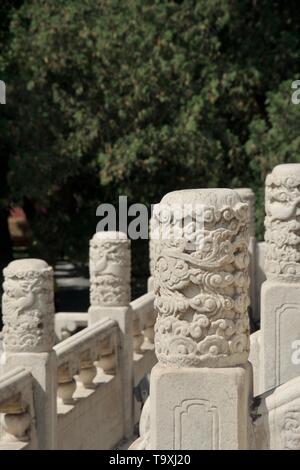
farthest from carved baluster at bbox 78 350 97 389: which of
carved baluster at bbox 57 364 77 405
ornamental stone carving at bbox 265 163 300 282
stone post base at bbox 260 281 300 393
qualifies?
ornamental stone carving at bbox 265 163 300 282

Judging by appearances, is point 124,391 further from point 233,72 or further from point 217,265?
point 233,72

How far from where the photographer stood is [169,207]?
4656 millimetres

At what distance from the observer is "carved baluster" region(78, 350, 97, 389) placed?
10.1m

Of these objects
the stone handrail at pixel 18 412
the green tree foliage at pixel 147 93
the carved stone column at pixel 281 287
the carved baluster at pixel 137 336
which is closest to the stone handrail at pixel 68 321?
the carved baluster at pixel 137 336

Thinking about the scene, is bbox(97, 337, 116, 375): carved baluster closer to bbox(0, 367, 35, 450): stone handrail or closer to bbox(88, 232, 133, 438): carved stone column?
bbox(88, 232, 133, 438): carved stone column

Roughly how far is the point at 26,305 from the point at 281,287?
7.40ft

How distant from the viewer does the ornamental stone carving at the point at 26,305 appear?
27.1ft

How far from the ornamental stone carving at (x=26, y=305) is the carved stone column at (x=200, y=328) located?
3.59 m

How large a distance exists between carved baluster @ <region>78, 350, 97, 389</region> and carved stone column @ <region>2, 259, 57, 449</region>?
1656 mm

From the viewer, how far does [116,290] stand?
10.9 meters

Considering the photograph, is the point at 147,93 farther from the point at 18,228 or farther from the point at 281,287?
the point at 18,228

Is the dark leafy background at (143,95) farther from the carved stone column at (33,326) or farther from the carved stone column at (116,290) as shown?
the carved stone column at (33,326)

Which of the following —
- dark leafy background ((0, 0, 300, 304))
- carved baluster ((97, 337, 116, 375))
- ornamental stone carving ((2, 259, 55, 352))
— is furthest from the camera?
dark leafy background ((0, 0, 300, 304))
